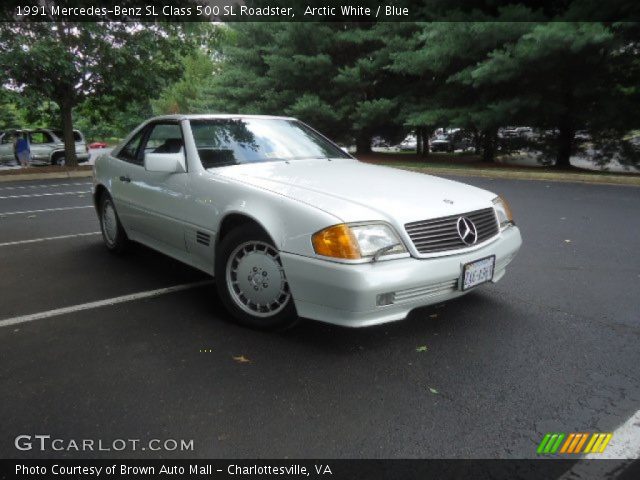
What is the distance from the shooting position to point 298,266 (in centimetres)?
290

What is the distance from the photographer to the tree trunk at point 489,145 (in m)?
18.6

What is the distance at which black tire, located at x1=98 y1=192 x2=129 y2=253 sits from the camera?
5086 millimetres

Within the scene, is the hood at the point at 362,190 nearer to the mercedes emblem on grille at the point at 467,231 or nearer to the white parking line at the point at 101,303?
the mercedes emblem on grille at the point at 467,231

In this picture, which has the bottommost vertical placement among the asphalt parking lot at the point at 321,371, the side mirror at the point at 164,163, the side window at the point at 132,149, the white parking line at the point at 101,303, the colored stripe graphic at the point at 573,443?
the colored stripe graphic at the point at 573,443

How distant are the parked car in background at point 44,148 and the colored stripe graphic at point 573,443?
71.4 feet

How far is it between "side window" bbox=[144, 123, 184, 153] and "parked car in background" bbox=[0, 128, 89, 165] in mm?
18001

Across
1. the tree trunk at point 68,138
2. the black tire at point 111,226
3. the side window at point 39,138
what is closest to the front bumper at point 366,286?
the black tire at point 111,226

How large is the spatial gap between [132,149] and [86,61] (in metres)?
13.3

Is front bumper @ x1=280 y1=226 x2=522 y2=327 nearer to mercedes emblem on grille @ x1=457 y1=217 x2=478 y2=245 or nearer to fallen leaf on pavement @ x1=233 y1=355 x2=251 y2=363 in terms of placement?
mercedes emblem on grille @ x1=457 y1=217 x2=478 y2=245

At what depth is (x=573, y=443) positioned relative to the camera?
2166 millimetres

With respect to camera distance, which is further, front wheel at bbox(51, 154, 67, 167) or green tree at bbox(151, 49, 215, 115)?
green tree at bbox(151, 49, 215, 115)

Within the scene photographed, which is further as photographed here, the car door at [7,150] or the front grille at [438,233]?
the car door at [7,150]

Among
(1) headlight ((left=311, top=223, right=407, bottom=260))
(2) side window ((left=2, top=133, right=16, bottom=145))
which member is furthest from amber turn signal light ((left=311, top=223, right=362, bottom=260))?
(2) side window ((left=2, top=133, right=16, bottom=145))

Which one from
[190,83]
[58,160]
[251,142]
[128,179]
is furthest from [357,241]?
[190,83]
